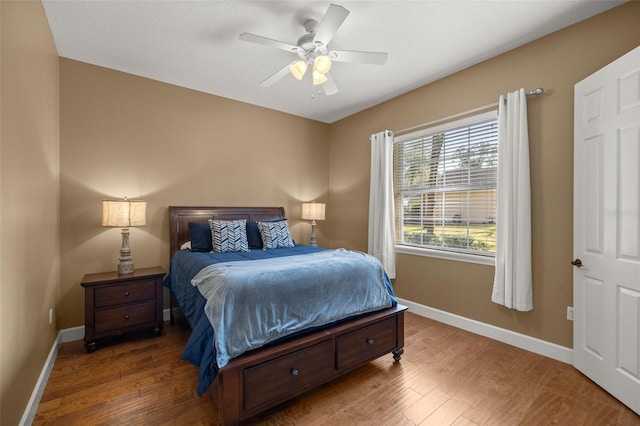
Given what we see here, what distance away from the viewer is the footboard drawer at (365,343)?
208cm

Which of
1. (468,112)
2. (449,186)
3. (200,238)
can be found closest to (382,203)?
(449,186)

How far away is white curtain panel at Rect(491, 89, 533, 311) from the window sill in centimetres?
20

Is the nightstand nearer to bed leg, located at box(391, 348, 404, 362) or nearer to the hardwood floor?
the hardwood floor

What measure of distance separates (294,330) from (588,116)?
2670 millimetres

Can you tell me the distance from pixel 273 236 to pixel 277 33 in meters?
2.09

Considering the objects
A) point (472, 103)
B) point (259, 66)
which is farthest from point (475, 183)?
point (259, 66)

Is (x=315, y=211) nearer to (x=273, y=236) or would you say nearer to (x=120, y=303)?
(x=273, y=236)

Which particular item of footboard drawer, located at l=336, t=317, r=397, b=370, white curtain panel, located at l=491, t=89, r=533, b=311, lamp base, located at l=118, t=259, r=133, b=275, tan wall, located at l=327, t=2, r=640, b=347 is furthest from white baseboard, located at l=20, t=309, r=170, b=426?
white curtain panel, located at l=491, t=89, r=533, b=311

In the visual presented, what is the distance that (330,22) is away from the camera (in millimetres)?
1976

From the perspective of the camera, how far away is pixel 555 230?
2.46m

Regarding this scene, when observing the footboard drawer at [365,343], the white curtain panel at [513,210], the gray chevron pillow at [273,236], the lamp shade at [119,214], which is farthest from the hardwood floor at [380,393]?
the gray chevron pillow at [273,236]

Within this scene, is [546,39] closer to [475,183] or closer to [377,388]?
[475,183]

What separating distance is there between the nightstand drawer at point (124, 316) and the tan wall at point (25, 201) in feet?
1.15

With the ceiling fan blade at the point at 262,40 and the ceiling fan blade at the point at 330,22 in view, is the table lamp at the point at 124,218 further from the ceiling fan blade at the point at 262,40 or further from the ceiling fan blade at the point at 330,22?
the ceiling fan blade at the point at 330,22
